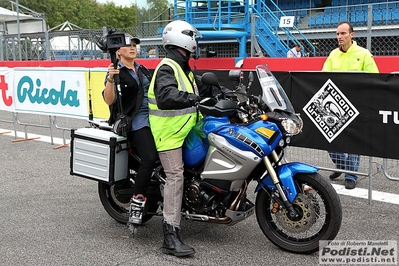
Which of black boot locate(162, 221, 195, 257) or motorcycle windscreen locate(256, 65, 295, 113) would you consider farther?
black boot locate(162, 221, 195, 257)

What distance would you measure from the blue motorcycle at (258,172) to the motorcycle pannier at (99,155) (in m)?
0.61

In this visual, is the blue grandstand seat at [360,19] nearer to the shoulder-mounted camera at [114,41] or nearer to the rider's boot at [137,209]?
the shoulder-mounted camera at [114,41]

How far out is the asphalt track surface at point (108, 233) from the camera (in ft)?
14.1

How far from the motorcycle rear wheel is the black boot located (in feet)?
1.86

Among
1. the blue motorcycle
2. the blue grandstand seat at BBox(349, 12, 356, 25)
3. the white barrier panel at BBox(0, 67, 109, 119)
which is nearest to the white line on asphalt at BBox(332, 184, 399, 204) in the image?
the blue motorcycle

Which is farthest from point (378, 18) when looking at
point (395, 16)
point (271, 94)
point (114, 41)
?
point (114, 41)

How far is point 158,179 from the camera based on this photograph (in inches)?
183

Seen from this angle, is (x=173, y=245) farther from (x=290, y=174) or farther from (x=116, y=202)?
(x=290, y=174)

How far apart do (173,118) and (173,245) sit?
3.63 ft

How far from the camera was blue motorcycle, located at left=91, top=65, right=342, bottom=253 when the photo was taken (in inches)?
161

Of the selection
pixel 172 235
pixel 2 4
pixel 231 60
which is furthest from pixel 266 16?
pixel 2 4

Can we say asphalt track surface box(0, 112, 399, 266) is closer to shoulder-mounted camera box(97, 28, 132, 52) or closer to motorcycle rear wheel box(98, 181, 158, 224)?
motorcycle rear wheel box(98, 181, 158, 224)

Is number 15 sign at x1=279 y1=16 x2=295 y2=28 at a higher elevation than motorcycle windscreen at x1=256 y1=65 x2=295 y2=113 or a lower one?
higher

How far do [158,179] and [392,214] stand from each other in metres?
2.62
